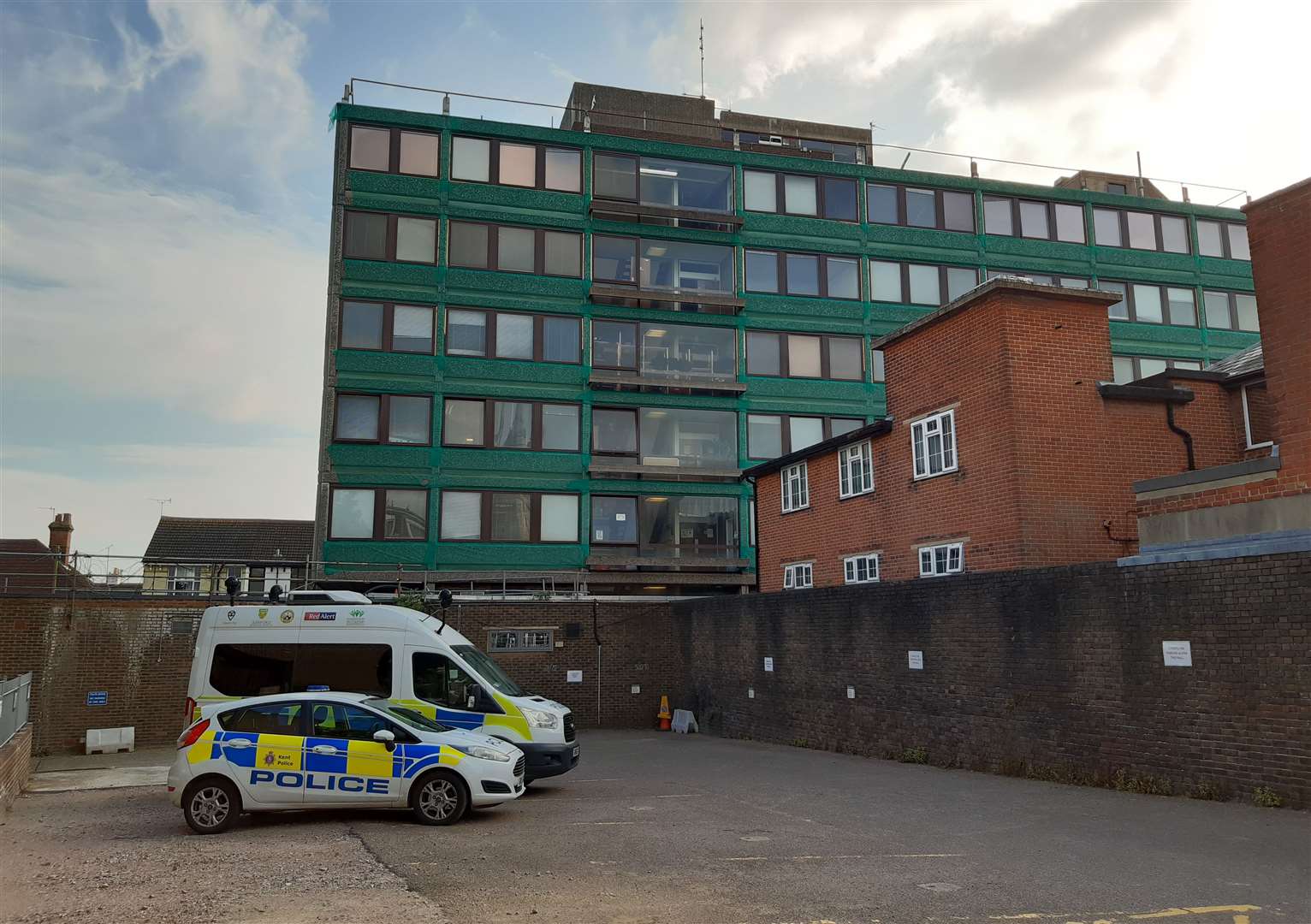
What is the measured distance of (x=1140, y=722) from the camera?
12883mm

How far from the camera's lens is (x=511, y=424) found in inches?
1340

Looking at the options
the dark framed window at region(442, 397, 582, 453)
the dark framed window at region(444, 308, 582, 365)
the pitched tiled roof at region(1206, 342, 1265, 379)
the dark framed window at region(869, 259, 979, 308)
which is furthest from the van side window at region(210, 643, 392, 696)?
the dark framed window at region(869, 259, 979, 308)

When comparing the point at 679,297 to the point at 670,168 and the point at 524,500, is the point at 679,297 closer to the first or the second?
the point at 670,168

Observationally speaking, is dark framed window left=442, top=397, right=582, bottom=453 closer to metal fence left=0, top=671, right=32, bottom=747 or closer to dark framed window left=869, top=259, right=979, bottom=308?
dark framed window left=869, top=259, right=979, bottom=308

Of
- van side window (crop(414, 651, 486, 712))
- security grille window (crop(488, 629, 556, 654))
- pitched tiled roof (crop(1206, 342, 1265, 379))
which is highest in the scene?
pitched tiled roof (crop(1206, 342, 1265, 379))

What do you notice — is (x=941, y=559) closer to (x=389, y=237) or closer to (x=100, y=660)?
(x=100, y=660)

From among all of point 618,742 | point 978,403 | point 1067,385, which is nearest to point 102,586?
point 618,742

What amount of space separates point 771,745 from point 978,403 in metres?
8.33

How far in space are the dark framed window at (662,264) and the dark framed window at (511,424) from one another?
16.9 feet

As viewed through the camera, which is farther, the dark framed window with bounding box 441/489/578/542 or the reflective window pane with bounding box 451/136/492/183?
the reflective window pane with bounding box 451/136/492/183

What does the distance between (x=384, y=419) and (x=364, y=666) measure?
1923 centimetres

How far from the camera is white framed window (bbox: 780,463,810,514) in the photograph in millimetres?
25562

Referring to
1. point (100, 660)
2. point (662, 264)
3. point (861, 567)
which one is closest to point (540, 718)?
point (861, 567)

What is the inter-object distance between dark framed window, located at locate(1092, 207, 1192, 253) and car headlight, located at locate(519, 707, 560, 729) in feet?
110
